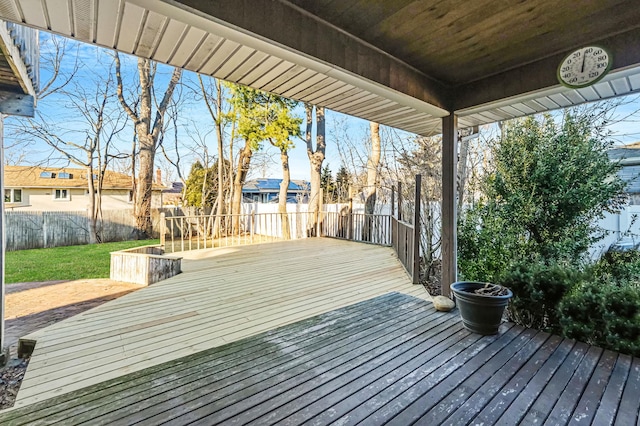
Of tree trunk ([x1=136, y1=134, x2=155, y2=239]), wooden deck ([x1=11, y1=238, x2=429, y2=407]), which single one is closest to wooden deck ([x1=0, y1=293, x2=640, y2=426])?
wooden deck ([x1=11, y1=238, x2=429, y2=407])

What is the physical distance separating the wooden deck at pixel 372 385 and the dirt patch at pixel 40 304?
4.66 ft

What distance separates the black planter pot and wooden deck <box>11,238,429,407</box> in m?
1.20

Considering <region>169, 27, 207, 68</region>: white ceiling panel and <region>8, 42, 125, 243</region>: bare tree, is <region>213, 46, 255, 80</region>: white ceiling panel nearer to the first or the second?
<region>169, 27, 207, 68</region>: white ceiling panel

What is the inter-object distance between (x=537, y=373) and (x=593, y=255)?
151 inches

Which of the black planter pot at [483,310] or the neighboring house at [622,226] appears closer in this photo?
the black planter pot at [483,310]

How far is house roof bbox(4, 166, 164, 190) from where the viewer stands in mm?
14602

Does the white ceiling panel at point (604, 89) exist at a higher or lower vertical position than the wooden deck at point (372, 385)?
higher

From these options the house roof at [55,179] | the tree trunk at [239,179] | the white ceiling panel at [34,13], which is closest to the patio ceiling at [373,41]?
the white ceiling panel at [34,13]

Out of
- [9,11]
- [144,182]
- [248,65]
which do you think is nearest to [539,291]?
[248,65]

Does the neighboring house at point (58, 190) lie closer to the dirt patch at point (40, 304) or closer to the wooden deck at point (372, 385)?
the dirt patch at point (40, 304)

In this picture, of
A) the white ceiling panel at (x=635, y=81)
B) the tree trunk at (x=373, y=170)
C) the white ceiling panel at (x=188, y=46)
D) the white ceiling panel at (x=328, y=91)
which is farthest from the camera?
the tree trunk at (x=373, y=170)

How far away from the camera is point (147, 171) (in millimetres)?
12781

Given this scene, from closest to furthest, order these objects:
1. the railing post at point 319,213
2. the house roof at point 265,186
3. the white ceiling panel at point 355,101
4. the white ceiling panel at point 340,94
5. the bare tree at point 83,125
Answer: the white ceiling panel at point 340,94, the white ceiling panel at point 355,101, the railing post at point 319,213, the bare tree at point 83,125, the house roof at point 265,186

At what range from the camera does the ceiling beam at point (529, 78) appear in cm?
226
